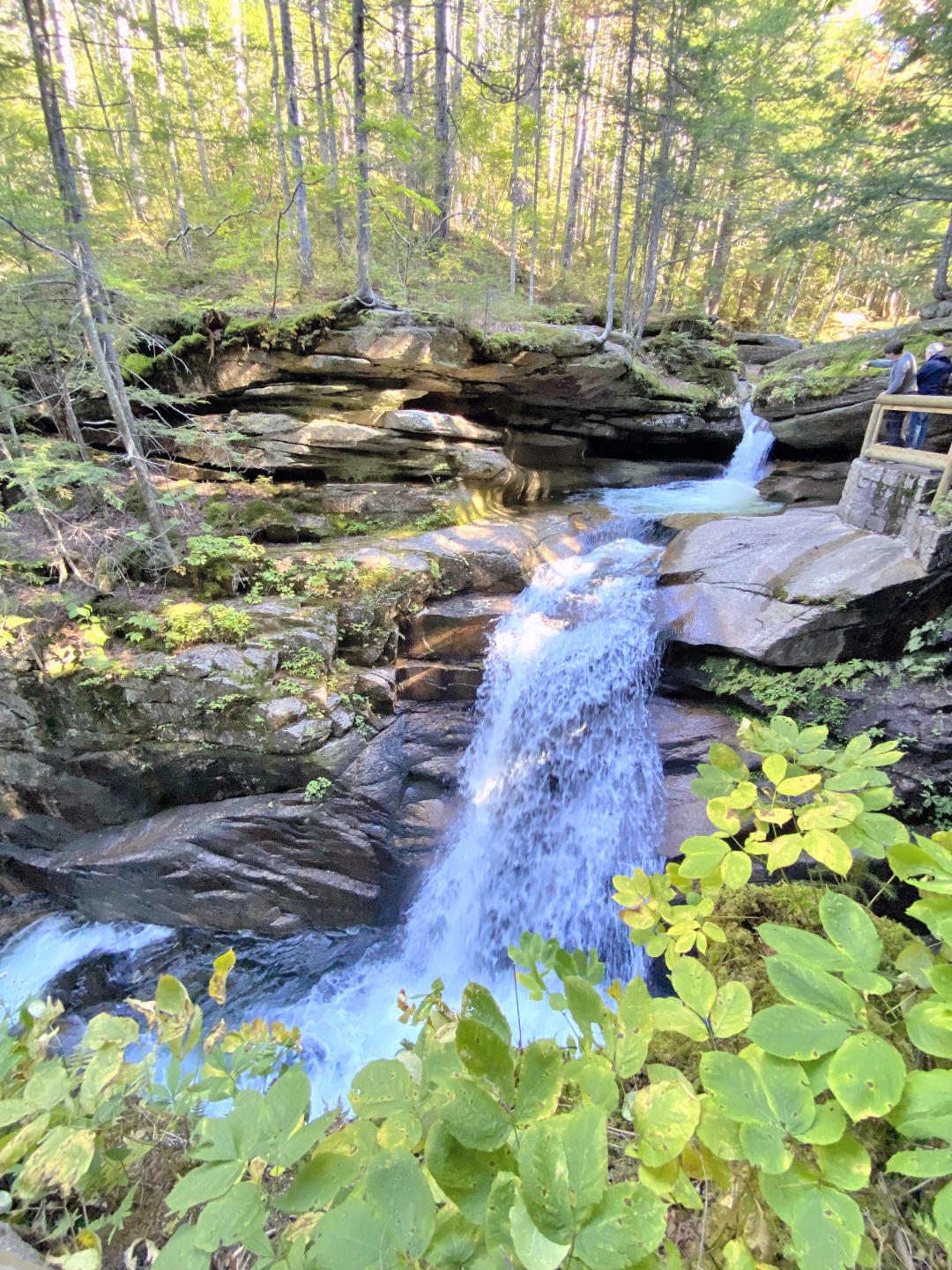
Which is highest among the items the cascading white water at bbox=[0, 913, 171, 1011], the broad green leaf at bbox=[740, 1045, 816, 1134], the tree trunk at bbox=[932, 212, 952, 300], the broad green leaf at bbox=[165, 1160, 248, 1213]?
the tree trunk at bbox=[932, 212, 952, 300]

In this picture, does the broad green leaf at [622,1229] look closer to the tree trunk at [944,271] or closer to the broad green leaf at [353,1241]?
the broad green leaf at [353,1241]

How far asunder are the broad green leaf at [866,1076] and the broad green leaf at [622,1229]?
0.90 ft

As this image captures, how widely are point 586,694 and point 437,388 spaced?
6865 mm

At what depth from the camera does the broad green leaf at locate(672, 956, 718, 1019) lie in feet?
3.06

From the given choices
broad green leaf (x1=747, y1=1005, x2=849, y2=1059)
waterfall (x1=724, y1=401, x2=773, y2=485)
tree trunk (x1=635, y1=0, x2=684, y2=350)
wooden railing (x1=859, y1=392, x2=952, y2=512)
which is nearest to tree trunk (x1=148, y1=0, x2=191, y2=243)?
broad green leaf (x1=747, y1=1005, x2=849, y2=1059)

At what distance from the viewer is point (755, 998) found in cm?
133

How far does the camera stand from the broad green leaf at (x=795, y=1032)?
717 millimetres

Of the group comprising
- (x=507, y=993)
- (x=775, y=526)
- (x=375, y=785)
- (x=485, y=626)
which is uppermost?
(x=775, y=526)

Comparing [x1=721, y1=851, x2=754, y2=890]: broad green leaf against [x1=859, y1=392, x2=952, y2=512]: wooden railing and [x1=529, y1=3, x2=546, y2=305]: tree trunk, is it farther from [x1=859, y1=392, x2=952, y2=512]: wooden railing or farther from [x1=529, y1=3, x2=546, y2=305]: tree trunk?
[x1=529, y1=3, x2=546, y2=305]: tree trunk

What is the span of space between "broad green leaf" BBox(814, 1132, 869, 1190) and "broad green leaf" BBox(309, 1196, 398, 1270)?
59 centimetres

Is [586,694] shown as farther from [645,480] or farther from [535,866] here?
[645,480]

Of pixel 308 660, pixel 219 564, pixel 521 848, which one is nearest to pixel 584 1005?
pixel 521 848

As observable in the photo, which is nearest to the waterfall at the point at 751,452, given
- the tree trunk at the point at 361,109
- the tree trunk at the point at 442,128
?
the tree trunk at the point at 442,128

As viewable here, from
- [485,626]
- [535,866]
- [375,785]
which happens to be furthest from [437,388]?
[535,866]
